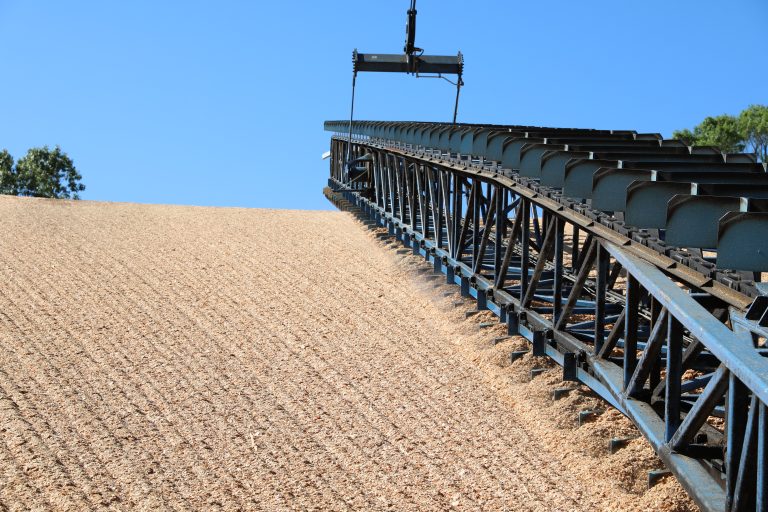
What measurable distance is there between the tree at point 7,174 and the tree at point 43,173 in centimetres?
26

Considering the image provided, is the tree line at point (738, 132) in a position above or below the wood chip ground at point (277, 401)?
above

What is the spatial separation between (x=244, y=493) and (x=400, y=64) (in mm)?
16052

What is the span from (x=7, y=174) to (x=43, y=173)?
1.84 meters

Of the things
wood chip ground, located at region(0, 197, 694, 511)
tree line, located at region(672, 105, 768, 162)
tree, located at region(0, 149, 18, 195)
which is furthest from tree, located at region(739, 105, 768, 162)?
tree, located at region(0, 149, 18, 195)

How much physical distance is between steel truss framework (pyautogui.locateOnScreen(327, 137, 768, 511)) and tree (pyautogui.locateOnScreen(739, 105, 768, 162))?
1239 inches

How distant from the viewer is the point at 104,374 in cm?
1321

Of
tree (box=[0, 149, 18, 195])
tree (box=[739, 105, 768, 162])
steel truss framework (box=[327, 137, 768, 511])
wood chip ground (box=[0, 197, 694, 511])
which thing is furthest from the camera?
tree (box=[0, 149, 18, 195])

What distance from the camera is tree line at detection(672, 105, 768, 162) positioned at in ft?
152

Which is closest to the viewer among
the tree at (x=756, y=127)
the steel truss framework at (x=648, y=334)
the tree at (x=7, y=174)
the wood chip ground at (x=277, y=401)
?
the steel truss framework at (x=648, y=334)

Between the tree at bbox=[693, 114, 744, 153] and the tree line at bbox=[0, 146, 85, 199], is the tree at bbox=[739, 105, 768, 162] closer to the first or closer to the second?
the tree at bbox=[693, 114, 744, 153]

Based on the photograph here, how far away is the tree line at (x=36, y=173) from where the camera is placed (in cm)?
5494

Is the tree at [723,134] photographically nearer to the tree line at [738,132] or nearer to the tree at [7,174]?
the tree line at [738,132]

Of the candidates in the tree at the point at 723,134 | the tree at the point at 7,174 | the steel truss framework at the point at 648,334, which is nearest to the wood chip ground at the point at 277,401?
the steel truss framework at the point at 648,334

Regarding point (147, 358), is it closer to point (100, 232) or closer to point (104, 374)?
point (104, 374)
